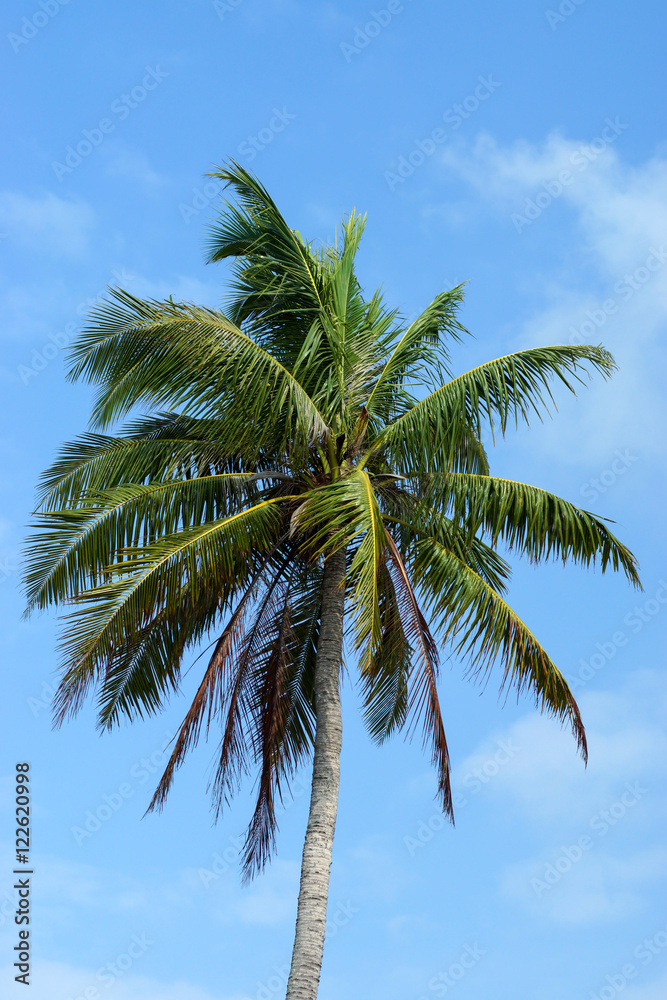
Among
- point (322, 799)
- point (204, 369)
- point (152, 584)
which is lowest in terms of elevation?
point (322, 799)

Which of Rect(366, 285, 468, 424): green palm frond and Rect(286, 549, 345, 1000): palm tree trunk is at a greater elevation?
Rect(366, 285, 468, 424): green palm frond

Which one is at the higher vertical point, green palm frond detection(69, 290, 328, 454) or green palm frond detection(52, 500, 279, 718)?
green palm frond detection(69, 290, 328, 454)

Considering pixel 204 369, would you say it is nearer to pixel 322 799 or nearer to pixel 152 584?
pixel 152 584

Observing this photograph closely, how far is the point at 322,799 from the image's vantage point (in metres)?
11.0

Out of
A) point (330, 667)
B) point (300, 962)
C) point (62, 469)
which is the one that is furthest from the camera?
point (62, 469)

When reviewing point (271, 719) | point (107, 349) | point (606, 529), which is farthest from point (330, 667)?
point (107, 349)

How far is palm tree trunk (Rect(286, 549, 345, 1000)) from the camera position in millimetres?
10273

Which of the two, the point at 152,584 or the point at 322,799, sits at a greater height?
the point at 152,584

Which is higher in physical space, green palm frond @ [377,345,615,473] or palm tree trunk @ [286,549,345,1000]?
green palm frond @ [377,345,615,473]

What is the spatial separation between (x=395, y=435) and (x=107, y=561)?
3327mm

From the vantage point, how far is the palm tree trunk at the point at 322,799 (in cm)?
1027

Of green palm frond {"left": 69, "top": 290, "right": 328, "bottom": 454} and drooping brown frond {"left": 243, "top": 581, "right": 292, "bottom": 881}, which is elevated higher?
green palm frond {"left": 69, "top": 290, "right": 328, "bottom": 454}

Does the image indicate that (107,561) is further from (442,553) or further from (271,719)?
(442,553)

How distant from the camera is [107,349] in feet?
40.5
